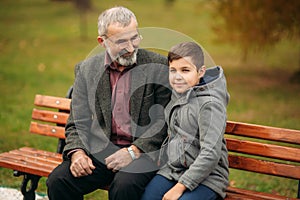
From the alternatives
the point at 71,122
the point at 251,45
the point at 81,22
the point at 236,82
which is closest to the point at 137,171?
the point at 71,122

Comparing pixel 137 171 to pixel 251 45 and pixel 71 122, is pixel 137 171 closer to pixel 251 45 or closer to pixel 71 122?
pixel 71 122

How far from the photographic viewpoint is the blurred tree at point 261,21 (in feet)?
31.8

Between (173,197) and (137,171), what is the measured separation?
0.40 meters

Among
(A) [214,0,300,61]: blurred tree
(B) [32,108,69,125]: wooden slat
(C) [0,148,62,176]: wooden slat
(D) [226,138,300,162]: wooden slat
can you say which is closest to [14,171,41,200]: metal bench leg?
(C) [0,148,62,176]: wooden slat

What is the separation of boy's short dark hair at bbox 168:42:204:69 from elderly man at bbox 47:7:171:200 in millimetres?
367

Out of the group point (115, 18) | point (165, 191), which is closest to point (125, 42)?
point (115, 18)

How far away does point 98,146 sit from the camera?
3852 mm

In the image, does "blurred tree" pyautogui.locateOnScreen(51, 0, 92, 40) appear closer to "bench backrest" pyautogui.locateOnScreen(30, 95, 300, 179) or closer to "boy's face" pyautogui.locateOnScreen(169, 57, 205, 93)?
"bench backrest" pyautogui.locateOnScreen(30, 95, 300, 179)

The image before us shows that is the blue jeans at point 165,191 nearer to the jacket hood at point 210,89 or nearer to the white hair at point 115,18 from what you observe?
the jacket hood at point 210,89

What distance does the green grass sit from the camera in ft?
22.7

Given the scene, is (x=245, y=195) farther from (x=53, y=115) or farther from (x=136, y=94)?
(x=53, y=115)

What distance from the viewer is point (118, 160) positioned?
362 centimetres

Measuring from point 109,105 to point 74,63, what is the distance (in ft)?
30.2

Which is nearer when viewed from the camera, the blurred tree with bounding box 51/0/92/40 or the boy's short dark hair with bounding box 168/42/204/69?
the boy's short dark hair with bounding box 168/42/204/69
